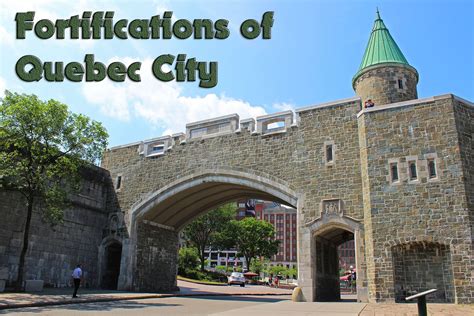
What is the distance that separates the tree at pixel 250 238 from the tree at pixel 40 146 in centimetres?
3730

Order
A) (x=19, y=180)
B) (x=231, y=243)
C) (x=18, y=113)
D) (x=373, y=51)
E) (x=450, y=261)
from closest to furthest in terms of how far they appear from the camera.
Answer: (x=450, y=261)
(x=18, y=113)
(x=19, y=180)
(x=373, y=51)
(x=231, y=243)

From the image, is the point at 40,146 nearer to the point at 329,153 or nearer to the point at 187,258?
the point at 329,153

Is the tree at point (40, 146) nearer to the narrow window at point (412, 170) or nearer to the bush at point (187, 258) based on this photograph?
the narrow window at point (412, 170)

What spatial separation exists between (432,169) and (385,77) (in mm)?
6484

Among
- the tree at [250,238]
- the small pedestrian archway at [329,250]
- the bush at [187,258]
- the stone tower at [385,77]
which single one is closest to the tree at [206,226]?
the bush at [187,258]

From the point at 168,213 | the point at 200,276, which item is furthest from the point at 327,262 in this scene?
the point at 200,276

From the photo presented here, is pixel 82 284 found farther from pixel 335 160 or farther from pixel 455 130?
pixel 455 130

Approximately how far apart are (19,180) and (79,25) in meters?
8.49

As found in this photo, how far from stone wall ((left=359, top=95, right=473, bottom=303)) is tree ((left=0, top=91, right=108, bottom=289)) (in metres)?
11.3

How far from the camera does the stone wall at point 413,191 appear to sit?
47.5ft

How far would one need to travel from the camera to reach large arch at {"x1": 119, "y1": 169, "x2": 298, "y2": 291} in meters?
20.5

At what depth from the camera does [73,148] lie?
17516 millimetres

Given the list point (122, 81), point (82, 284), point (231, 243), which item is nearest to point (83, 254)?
point (82, 284)

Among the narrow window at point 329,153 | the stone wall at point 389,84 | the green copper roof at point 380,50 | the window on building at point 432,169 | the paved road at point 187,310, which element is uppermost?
the green copper roof at point 380,50
